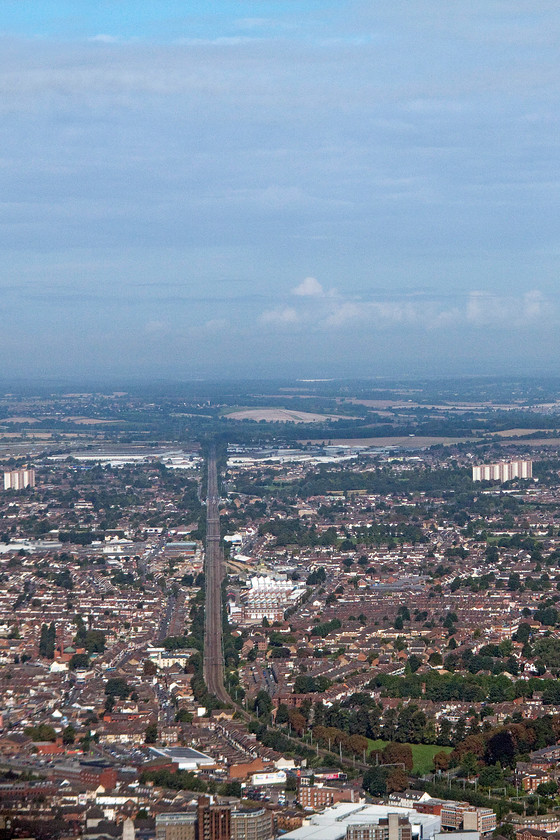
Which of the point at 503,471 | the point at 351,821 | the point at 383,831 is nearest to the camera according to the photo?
the point at 383,831

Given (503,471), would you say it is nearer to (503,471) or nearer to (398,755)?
(503,471)

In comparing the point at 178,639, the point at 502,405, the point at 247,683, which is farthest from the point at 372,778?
the point at 502,405

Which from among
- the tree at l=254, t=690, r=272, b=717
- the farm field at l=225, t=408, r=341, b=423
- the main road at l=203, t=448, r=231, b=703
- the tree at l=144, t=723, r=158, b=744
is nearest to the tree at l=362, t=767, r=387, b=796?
the tree at l=144, t=723, r=158, b=744

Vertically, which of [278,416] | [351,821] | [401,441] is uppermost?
[278,416]

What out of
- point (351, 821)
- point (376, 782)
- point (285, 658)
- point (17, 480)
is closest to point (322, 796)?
point (376, 782)

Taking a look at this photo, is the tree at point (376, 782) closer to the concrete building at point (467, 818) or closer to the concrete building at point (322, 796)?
the concrete building at point (322, 796)

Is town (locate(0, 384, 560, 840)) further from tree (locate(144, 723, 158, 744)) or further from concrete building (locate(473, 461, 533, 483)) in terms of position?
concrete building (locate(473, 461, 533, 483))
